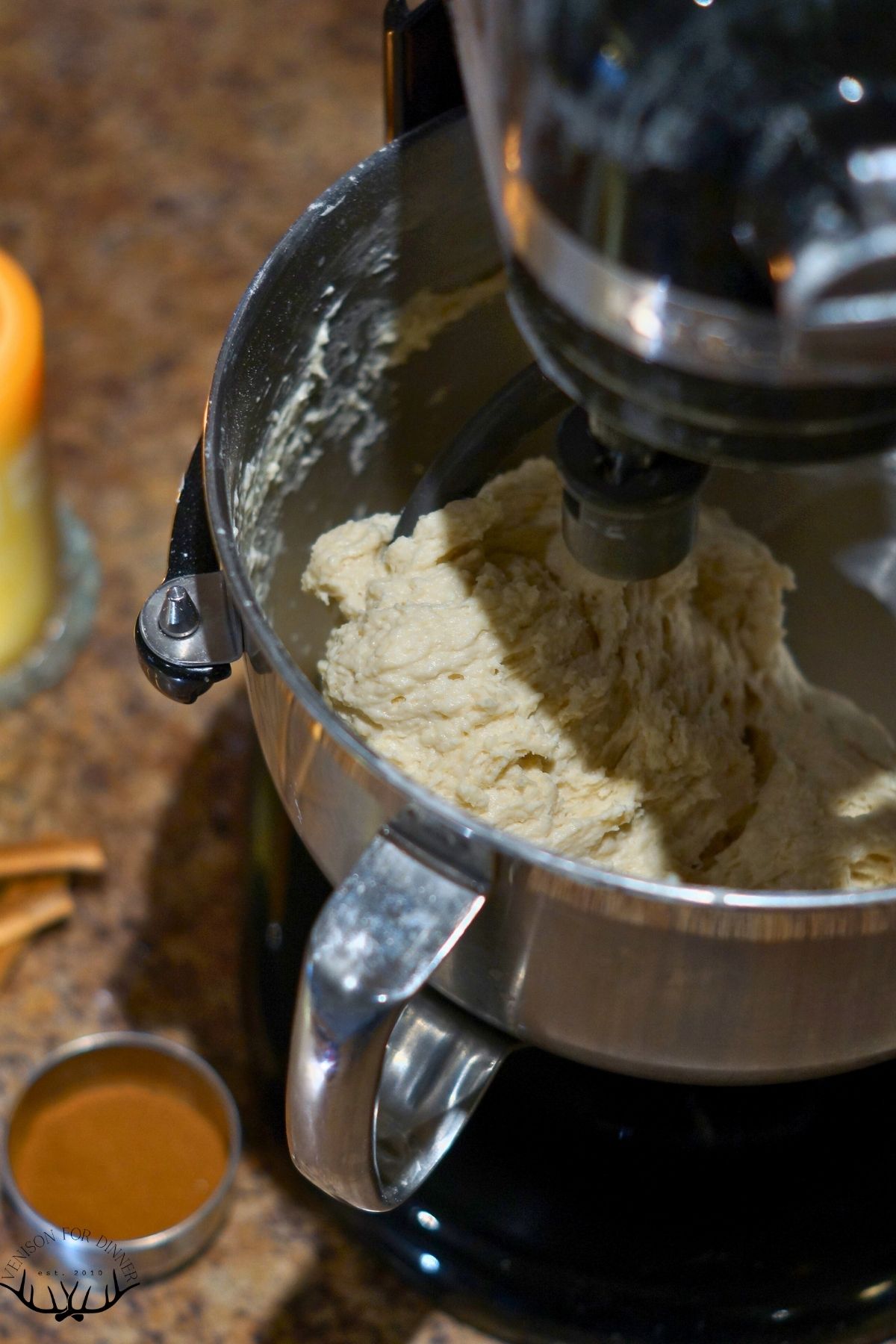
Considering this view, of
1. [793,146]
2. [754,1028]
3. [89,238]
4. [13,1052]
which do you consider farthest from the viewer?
[89,238]

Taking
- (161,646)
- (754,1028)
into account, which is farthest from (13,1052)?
(754,1028)

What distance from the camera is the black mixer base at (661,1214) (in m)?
0.60

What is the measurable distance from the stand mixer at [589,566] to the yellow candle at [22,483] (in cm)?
17

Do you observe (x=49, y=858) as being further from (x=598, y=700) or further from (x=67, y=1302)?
(x=598, y=700)

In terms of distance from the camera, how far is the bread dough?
1.87 feet

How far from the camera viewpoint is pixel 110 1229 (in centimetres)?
65

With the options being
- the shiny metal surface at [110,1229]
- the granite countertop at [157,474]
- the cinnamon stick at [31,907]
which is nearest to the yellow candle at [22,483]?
the granite countertop at [157,474]

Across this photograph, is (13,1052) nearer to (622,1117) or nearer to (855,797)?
(622,1117)

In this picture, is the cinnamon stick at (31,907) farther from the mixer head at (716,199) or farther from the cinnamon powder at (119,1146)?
the mixer head at (716,199)

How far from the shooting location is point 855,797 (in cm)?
64

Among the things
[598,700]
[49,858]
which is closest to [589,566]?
[598,700]

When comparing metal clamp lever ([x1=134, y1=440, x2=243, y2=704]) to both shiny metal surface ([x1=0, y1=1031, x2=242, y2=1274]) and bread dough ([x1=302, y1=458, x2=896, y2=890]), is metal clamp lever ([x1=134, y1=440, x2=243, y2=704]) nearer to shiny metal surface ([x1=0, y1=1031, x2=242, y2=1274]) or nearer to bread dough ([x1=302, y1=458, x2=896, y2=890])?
bread dough ([x1=302, y1=458, x2=896, y2=890])

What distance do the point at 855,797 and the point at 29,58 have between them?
0.83 m

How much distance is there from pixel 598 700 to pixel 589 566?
0.23 ft
